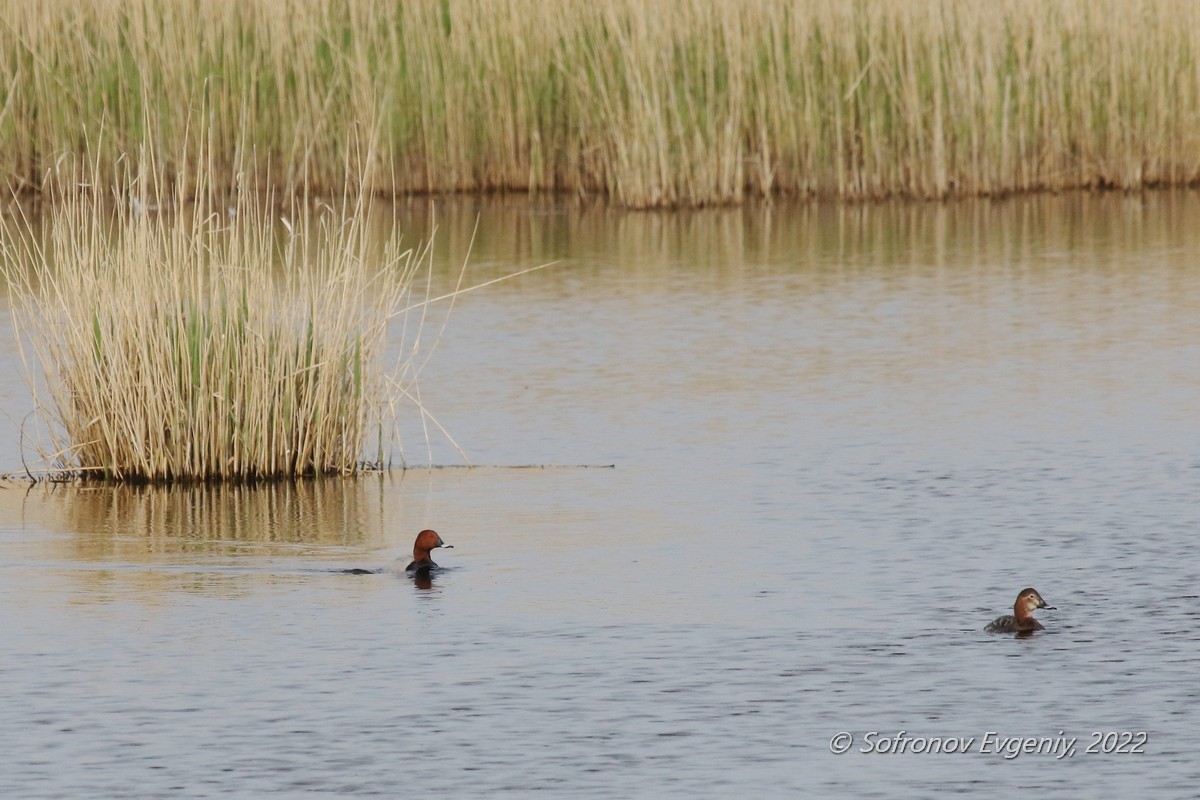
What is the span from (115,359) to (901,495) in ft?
11.2

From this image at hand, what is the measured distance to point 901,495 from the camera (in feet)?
32.0

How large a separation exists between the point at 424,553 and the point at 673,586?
0.93 metres

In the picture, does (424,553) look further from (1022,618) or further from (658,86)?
(658,86)

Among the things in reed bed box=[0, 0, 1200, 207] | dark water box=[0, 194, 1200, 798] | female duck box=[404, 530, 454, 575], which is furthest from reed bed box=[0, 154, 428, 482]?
reed bed box=[0, 0, 1200, 207]

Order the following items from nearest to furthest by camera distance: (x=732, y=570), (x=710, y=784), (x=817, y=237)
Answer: (x=710, y=784) → (x=732, y=570) → (x=817, y=237)

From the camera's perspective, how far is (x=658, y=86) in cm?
2061

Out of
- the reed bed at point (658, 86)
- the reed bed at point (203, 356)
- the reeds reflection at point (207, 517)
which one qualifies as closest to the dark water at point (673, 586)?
the reeds reflection at point (207, 517)

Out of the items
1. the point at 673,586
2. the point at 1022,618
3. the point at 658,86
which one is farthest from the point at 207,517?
the point at 658,86

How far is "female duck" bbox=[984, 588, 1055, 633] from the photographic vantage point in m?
7.33

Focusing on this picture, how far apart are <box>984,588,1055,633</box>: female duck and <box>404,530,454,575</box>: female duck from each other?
211 cm

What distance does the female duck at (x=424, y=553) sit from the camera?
330 inches

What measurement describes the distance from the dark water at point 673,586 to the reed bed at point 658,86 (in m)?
6.15

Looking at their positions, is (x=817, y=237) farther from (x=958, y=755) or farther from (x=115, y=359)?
(x=958, y=755)

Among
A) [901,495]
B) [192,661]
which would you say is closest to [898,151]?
[901,495]
